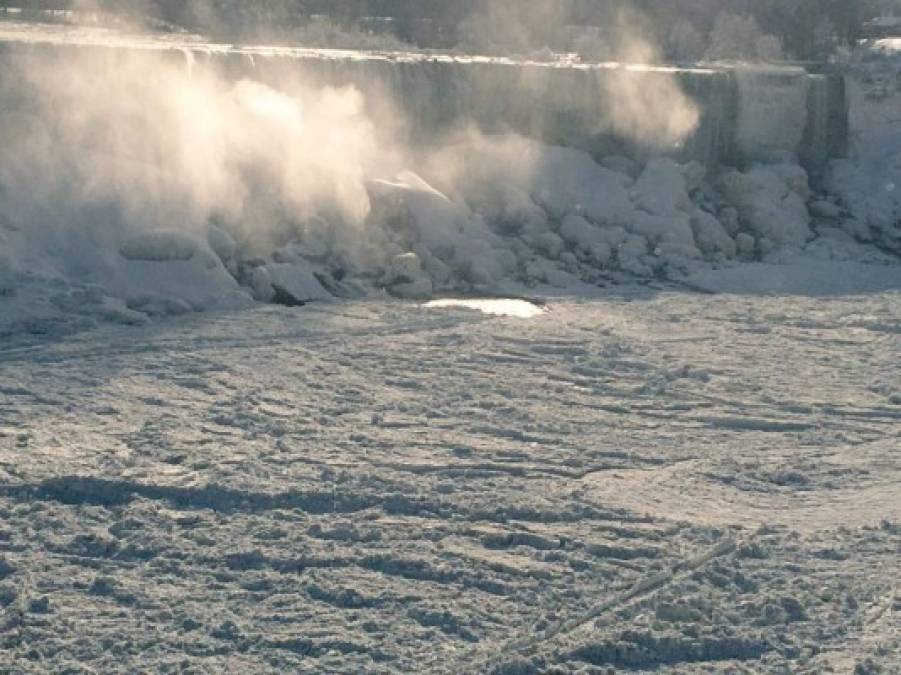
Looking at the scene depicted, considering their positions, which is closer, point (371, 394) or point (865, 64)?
point (371, 394)

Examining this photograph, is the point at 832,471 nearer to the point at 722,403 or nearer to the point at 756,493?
the point at 756,493

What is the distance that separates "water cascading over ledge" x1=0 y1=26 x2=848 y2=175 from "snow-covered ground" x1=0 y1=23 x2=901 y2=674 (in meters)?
0.28

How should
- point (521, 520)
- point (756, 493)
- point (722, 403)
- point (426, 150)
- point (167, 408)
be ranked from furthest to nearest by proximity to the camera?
point (426, 150), point (722, 403), point (167, 408), point (756, 493), point (521, 520)

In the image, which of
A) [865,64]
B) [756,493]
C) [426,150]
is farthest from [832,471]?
[865,64]

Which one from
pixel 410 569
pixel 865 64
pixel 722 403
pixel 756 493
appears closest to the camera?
pixel 410 569

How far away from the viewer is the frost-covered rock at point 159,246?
9.33 metres

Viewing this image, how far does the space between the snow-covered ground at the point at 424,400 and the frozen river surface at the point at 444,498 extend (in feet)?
0.06

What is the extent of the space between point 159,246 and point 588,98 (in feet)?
16.7

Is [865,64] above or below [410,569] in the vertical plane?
above

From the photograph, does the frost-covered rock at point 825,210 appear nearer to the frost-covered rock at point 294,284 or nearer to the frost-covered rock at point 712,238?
the frost-covered rock at point 712,238

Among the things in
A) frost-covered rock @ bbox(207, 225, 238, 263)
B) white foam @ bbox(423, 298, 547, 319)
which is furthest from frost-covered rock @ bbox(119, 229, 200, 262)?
white foam @ bbox(423, 298, 547, 319)

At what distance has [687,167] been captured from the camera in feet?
42.8

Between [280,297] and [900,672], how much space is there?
18.7 feet

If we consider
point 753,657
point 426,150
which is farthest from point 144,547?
point 426,150
